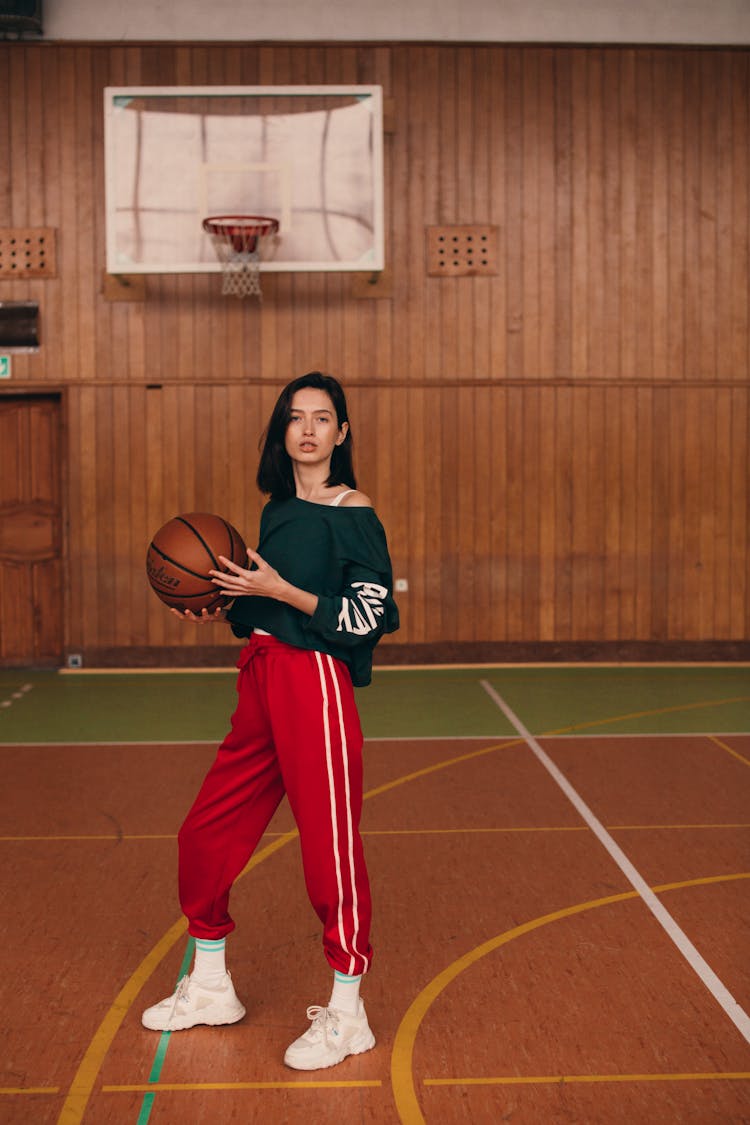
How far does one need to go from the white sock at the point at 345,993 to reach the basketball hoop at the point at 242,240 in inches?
281

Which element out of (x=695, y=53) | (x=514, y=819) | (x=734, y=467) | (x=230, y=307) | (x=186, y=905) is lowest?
(x=514, y=819)

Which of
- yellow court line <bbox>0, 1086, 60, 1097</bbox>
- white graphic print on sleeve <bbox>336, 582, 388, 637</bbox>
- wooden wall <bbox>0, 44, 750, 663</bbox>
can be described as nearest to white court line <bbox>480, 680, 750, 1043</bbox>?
white graphic print on sleeve <bbox>336, 582, 388, 637</bbox>

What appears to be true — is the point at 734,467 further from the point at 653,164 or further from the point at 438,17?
the point at 438,17

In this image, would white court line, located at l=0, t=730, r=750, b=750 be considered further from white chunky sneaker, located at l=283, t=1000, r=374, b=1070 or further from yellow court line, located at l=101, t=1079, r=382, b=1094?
yellow court line, located at l=101, t=1079, r=382, b=1094

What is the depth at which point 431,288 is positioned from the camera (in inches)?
384

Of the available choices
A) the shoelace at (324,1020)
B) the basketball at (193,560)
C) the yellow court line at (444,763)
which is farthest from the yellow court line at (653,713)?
the basketball at (193,560)

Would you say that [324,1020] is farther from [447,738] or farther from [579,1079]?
[447,738]

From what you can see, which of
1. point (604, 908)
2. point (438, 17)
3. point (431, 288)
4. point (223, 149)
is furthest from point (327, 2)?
point (604, 908)

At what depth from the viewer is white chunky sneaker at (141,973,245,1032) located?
303cm

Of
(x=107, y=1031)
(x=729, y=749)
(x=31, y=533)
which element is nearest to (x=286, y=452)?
(x=107, y=1031)

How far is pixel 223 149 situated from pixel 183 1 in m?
1.66

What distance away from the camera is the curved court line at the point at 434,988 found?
2.66m

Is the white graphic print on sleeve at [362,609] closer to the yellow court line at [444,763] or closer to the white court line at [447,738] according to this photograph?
the yellow court line at [444,763]

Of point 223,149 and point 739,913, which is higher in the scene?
point 223,149
